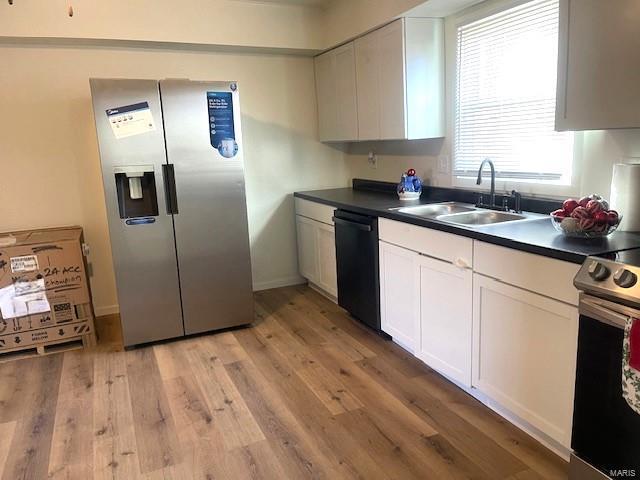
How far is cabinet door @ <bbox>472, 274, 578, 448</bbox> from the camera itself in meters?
1.91

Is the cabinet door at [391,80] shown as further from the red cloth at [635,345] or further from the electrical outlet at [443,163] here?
the red cloth at [635,345]

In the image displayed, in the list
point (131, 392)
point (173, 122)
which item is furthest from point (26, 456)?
point (173, 122)

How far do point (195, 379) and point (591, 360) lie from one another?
215 centimetres

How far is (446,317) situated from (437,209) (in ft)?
2.81

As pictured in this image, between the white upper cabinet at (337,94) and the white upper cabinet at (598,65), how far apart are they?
2027 millimetres

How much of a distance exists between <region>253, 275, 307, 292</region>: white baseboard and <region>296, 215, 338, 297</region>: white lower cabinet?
4.5 inches

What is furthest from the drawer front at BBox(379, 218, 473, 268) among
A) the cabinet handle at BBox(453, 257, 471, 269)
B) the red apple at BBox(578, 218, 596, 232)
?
the red apple at BBox(578, 218, 596, 232)

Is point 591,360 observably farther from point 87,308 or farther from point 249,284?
point 87,308

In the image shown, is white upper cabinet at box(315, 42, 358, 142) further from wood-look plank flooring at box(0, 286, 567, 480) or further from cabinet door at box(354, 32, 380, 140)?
wood-look plank flooring at box(0, 286, 567, 480)

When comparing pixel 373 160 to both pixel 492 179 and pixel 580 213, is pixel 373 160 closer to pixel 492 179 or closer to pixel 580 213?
pixel 492 179

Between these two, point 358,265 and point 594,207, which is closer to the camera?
point 594,207

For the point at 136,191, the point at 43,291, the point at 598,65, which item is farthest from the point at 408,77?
the point at 43,291

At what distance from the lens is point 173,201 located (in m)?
3.34

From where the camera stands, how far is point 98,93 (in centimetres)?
306
